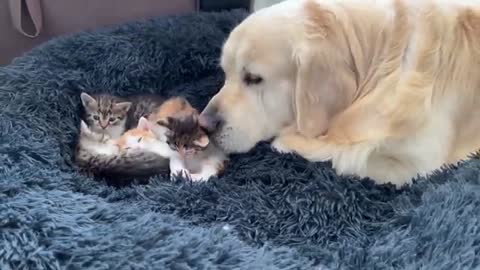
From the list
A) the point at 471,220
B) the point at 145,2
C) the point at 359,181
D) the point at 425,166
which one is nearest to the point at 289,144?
the point at 359,181

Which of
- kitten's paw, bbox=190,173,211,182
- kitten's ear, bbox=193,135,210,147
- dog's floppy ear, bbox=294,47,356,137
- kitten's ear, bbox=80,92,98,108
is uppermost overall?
dog's floppy ear, bbox=294,47,356,137

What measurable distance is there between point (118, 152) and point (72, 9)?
609 millimetres

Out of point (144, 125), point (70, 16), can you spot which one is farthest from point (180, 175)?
point (70, 16)

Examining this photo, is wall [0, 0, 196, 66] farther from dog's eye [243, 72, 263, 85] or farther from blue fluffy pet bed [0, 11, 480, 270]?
dog's eye [243, 72, 263, 85]

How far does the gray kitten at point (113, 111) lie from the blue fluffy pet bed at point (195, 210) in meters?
0.04

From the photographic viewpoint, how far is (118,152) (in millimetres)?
1433

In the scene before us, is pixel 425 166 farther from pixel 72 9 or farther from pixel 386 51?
pixel 72 9

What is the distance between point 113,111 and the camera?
157cm

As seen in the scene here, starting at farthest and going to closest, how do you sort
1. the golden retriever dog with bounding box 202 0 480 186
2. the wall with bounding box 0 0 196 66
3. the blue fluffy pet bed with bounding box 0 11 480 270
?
1. the wall with bounding box 0 0 196 66
2. the golden retriever dog with bounding box 202 0 480 186
3. the blue fluffy pet bed with bounding box 0 11 480 270

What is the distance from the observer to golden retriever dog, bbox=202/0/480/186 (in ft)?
4.41

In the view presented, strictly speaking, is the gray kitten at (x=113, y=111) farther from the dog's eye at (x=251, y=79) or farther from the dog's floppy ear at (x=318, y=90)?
the dog's floppy ear at (x=318, y=90)

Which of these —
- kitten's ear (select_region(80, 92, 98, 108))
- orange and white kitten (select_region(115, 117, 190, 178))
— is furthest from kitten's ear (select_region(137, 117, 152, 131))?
kitten's ear (select_region(80, 92, 98, 108))

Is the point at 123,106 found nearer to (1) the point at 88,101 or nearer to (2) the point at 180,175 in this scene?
(1) the point at 88,101

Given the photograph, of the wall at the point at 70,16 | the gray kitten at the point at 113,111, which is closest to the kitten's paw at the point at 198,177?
the gray kitten at the point at 113,111
